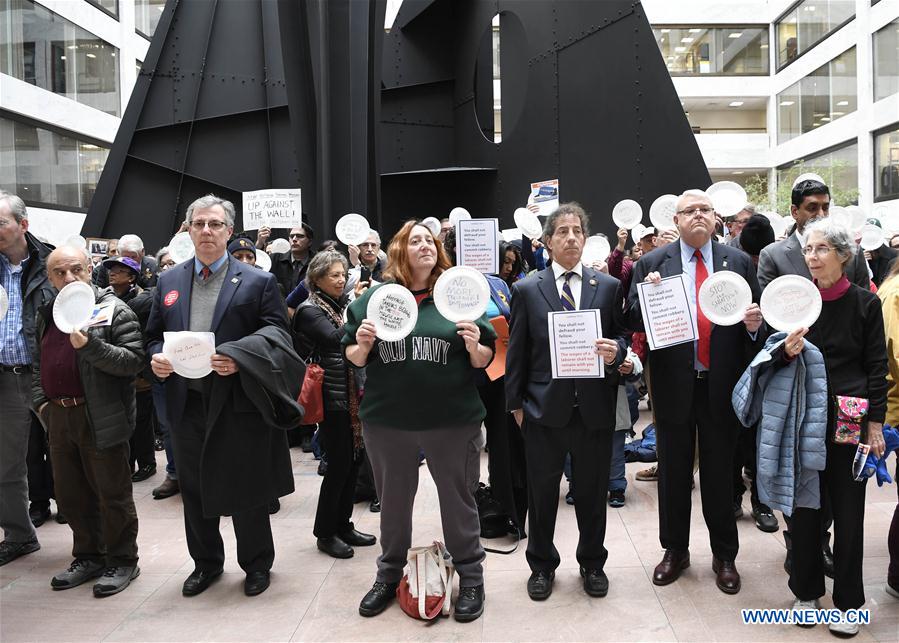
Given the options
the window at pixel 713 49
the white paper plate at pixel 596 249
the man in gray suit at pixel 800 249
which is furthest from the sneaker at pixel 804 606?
the window at pixel 713 49

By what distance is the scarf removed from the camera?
14.4 feet

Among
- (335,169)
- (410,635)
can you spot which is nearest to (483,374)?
(410,635)

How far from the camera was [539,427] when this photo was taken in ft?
12.3

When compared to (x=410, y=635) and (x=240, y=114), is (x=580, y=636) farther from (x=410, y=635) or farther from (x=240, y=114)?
(x=240, y=114)

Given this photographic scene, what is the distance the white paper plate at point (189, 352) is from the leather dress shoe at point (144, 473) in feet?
10.9

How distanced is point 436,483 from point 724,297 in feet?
5.93

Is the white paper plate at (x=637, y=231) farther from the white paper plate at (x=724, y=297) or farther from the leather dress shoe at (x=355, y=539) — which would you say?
the leather dress shoe at (x=355, y=539)

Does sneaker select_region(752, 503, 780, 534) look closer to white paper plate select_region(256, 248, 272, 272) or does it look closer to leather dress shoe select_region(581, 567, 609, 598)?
leather dress shoe select_region(581, 567, 609, 598)

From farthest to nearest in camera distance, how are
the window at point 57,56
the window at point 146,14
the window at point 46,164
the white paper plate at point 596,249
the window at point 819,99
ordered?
the window at point 819,99, the window at point 146,14, the window at point 57,56, the window at point 46,164, the white paper plate at point 596,249

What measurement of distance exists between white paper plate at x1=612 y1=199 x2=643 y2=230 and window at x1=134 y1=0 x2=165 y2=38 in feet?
73.7

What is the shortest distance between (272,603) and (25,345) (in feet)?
7.73

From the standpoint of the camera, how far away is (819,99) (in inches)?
1049

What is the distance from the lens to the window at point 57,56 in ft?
55.9

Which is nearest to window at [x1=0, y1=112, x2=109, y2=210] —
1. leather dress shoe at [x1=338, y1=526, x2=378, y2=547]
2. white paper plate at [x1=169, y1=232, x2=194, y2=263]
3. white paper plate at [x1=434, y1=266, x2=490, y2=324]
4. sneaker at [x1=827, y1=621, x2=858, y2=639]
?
white paper plate at [x1=169, y1=232, x2=194, y2=263]
